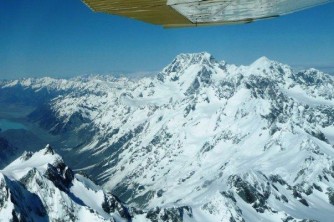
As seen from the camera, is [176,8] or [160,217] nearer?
[176,8]

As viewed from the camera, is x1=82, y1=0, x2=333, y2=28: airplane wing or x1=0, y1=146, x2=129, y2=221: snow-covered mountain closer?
x1=82, y1=0, x2=333, y2=28: airplane wing

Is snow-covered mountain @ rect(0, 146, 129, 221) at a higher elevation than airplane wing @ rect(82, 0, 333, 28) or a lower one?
lower

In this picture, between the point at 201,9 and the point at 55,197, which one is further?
the point at 55,197

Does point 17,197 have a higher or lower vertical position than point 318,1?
lower

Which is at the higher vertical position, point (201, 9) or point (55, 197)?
point (201, 9)

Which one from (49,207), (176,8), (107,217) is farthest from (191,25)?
(49,207)

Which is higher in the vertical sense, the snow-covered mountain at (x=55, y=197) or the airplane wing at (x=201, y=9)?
the airplane wing at (x=201, y=9)

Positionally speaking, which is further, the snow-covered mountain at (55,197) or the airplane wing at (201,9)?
the snow-covered mountain at (55,197)

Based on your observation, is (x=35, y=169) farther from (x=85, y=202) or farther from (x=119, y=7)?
(x=119, y=7)
